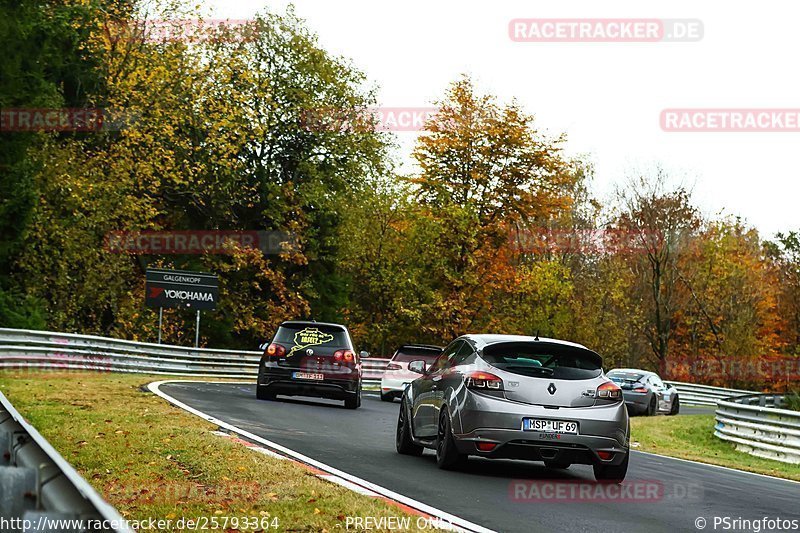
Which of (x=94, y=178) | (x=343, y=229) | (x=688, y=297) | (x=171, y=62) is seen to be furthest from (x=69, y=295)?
(x=688, y=297)

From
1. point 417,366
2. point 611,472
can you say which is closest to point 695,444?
point 417,366

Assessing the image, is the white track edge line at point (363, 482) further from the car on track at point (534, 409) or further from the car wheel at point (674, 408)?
the car wheel at point (674, 408)

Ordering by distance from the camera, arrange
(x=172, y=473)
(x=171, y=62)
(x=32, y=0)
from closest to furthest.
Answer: (x=172, y=473) < (x=32, y=0) < (x=171, y=62)

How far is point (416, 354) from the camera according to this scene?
31.9 m

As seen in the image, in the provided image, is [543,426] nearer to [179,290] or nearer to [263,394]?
[263,394]

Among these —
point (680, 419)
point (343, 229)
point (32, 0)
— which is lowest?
point (680, 419)

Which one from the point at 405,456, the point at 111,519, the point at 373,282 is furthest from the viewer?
the point at 373,282

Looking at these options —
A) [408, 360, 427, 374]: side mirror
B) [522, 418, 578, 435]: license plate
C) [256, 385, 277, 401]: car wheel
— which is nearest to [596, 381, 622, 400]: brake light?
[522, 418, 578, 435]: license plate

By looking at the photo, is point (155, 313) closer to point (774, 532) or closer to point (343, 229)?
point (343, 229)

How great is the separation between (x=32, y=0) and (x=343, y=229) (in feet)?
69.2

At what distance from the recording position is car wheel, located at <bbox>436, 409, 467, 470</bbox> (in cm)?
1220

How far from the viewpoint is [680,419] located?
114 ft

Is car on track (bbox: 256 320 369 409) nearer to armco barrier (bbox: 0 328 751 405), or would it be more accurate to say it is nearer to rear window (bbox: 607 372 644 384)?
armco barrier (bbox: 0 328 751 405)

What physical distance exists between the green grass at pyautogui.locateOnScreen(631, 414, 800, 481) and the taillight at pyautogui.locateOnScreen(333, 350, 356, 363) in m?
5.82
